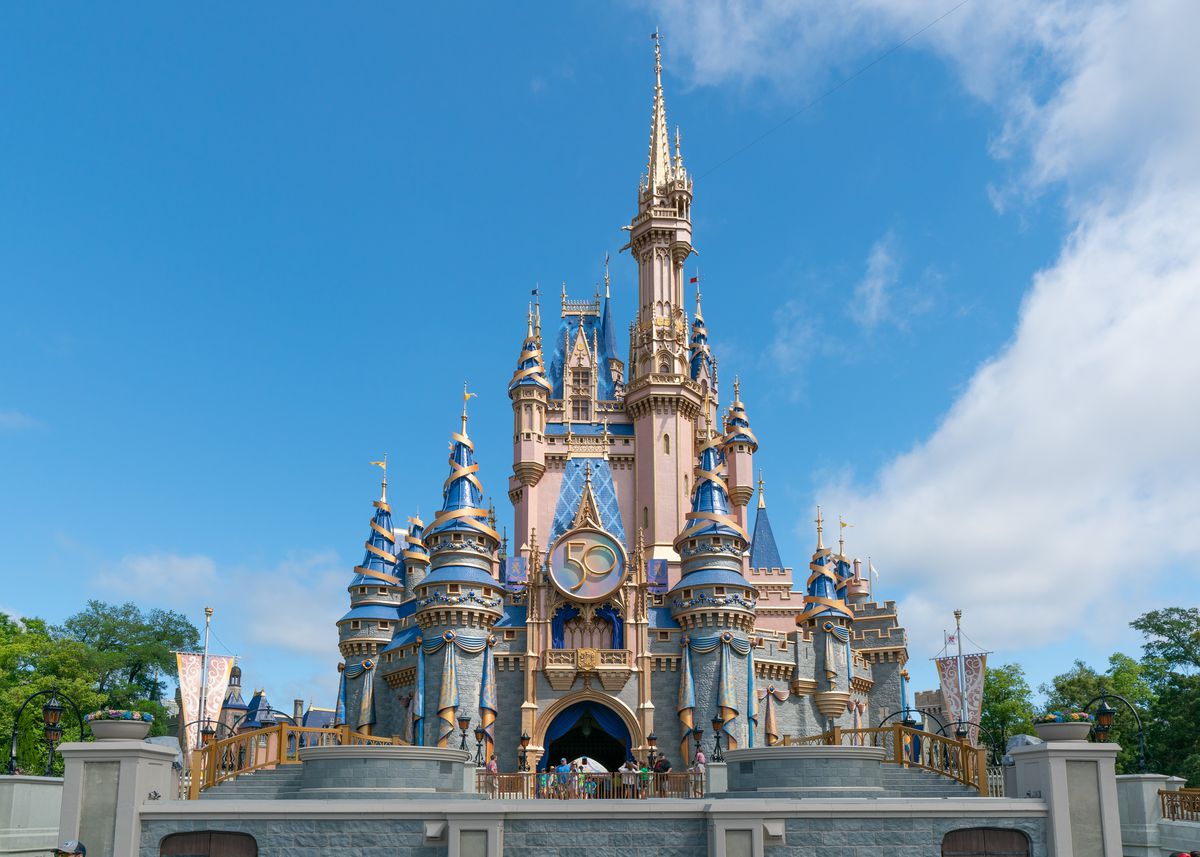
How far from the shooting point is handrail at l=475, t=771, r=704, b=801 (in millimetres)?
29312

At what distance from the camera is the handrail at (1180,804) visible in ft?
91.1

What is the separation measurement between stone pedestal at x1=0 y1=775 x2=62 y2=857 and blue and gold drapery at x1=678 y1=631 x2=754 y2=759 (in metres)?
24.9

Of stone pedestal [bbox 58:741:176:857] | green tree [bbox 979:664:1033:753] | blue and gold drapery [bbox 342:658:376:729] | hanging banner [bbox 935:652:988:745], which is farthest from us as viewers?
green tree [bbox 979:664:1033:753]

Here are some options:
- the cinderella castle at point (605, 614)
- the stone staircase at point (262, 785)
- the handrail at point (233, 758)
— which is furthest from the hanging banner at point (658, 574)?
the stone staircase at point (262, 785)

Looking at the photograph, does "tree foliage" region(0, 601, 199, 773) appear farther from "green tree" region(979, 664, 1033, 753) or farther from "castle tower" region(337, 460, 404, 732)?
"green tree" region(979, 664, 1033, 753)

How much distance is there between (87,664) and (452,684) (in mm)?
34686

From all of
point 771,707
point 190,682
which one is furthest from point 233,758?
point 771,707

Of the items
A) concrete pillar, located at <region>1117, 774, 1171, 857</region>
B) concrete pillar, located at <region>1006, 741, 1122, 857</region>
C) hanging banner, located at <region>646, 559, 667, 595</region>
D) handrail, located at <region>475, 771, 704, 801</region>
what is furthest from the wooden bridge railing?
hanging banner, located at <region>646, 559, 667, 595</region>

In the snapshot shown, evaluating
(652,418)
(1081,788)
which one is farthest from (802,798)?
(652,418)

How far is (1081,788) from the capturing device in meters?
22.7

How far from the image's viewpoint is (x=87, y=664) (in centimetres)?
6844

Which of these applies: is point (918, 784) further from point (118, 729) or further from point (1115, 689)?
point (1115, 689)

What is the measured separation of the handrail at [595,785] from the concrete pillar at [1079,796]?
31.2 feet

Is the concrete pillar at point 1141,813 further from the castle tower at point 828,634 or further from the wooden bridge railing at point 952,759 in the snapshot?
the castle tower at point 828,634
